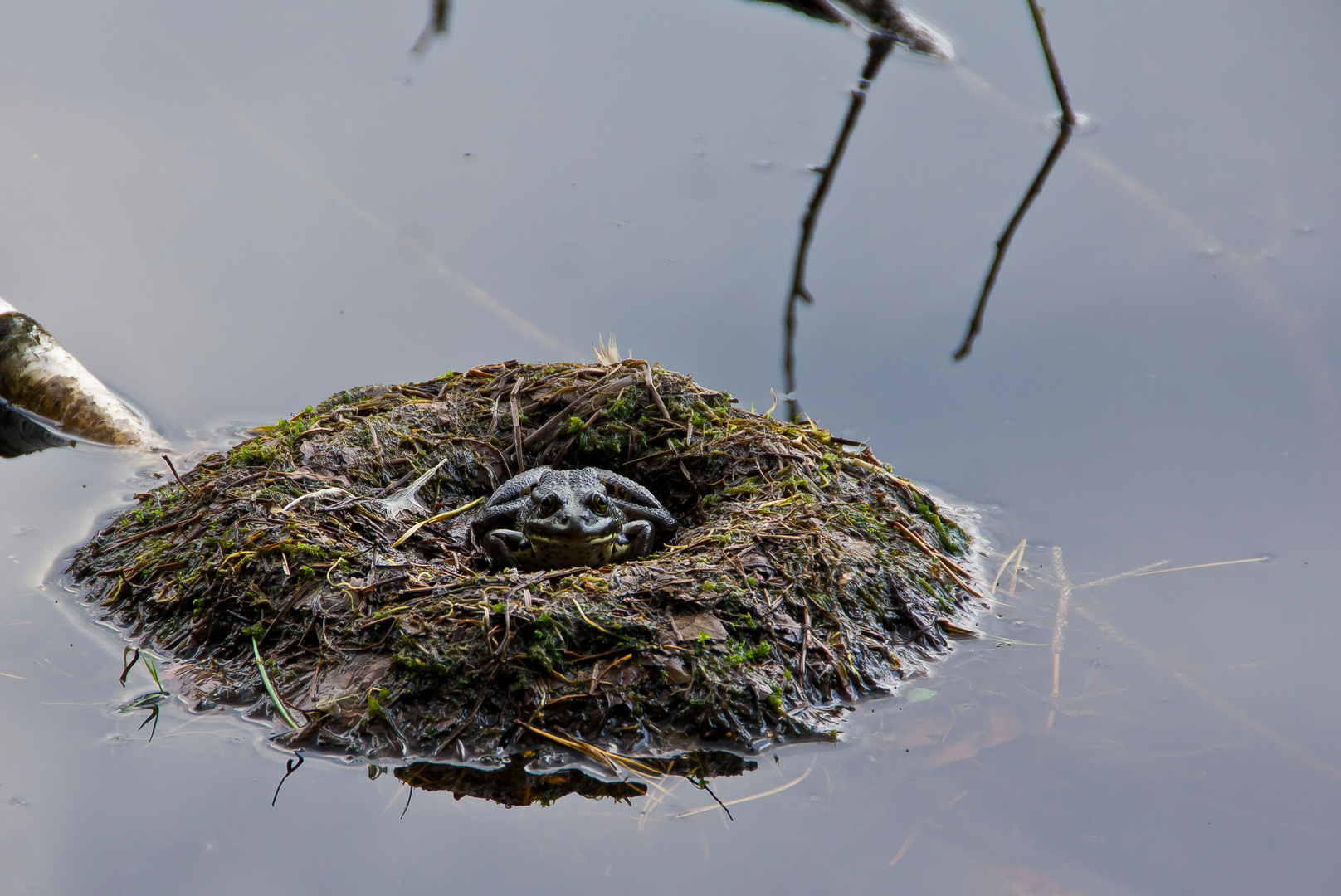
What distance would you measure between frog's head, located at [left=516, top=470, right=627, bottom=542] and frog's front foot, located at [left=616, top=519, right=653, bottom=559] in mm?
108

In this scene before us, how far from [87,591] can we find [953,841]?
15.3 ft

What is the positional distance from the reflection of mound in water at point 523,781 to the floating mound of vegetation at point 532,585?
5 cm

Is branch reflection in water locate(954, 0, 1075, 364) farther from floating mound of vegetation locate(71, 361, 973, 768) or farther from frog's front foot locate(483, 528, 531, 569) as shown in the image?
frog's front foot locate(483, 528, 531, 569)

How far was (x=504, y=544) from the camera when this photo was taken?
5.34 meters

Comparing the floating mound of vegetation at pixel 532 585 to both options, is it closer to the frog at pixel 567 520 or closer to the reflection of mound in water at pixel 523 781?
the reflection of mound in water at pixel 523 781

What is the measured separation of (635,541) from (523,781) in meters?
1.85

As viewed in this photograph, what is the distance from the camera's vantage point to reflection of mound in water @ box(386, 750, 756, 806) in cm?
391

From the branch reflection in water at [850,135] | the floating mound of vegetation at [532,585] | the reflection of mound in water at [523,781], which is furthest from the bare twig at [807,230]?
the reflection of mound in water at [523,781]

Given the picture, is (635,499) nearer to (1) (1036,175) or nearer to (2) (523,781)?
(2) (523,781)

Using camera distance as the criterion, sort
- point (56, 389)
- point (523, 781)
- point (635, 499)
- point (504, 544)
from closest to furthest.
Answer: point (523, 781) < point (504, 544) < point (635, 499) < point (56, 389)

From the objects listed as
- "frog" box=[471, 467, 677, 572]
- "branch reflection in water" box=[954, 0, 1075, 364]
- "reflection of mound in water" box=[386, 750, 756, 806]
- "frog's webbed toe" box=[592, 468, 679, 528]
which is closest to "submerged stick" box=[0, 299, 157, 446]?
"frog" box=[471, 467, 677, 572]

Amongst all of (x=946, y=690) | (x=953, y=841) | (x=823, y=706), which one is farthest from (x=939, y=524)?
(x=953, y=841)

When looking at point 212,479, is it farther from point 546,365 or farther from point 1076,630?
point 1076,630

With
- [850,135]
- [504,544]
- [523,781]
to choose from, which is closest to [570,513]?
[504,544]
